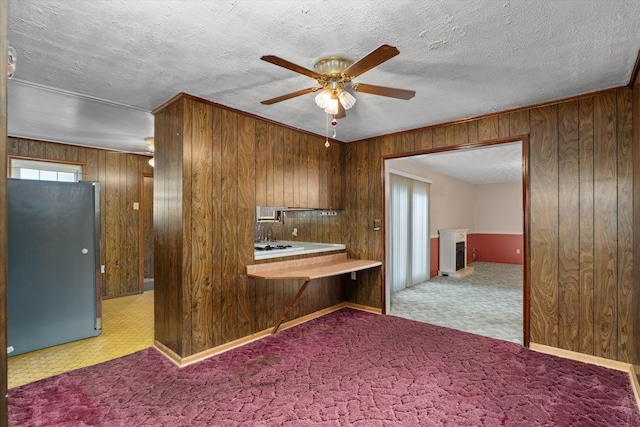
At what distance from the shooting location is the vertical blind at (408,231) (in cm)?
565

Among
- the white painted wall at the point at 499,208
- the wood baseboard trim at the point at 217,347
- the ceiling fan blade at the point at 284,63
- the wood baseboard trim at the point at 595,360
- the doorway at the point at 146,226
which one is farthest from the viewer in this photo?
the white painted wall at the point at 499,208

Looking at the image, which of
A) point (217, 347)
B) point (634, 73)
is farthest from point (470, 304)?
point (217, 347)

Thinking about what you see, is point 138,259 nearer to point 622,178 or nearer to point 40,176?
point 40,176

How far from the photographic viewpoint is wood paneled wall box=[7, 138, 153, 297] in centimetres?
505

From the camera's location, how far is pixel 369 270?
177 inches

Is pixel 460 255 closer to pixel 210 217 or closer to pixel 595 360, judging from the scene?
pixel 595 360

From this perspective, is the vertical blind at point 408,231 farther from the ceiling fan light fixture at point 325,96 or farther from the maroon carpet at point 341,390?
the ceiling fan light fixture at point 325,96

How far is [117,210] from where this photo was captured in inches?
207

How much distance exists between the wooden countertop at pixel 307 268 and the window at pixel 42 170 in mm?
3646

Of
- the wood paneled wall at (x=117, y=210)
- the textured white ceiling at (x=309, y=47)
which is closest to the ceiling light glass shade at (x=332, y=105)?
the textured white ceiling at (x=309, y=47)

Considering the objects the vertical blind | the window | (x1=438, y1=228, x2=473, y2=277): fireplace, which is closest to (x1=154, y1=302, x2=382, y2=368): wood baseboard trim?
the vertical blind

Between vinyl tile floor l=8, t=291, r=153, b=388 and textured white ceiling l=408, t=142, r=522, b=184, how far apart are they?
4.05 metres

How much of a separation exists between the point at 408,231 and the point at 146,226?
496cm

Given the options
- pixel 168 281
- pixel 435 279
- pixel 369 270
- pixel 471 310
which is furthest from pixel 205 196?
pixel 435 279
